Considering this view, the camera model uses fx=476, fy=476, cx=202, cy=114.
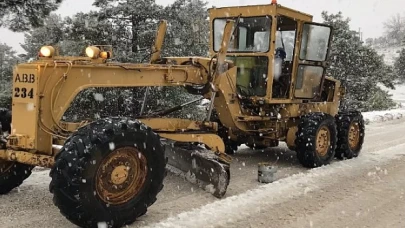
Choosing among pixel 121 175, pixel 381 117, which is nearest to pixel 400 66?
pixel 381 117

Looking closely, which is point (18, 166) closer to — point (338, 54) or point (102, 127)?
point (102, 127)

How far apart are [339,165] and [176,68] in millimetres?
3364

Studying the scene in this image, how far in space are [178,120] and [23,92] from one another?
2323 millimetres

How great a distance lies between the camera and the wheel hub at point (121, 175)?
14.6 ft

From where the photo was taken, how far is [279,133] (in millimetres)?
7977

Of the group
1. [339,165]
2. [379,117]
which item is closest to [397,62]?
[379,117]

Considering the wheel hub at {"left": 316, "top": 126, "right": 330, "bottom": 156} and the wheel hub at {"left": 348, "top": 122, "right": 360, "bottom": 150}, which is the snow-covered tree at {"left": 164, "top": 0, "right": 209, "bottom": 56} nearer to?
the wheel hub at {"left": 348, "top": 122, "right": 360, "bottom": 150}

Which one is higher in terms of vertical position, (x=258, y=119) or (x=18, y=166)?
(x=258, y=119)

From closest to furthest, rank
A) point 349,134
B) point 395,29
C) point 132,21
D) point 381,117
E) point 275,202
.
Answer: point 275,202 → point 349,134 → point 381,117 → point 132,21 → point 395,29

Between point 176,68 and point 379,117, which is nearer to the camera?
point 176,68

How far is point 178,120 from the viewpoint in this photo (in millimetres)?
6629

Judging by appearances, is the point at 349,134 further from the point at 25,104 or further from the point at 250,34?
the point at 25,104

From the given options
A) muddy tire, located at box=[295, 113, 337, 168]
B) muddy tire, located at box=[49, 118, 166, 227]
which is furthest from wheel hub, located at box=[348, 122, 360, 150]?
muddy tire, located at box=[49, 118, 166, 227]

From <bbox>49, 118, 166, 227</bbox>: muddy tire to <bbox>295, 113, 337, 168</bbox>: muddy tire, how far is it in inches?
132
